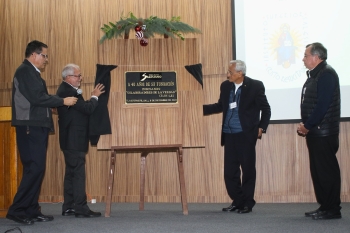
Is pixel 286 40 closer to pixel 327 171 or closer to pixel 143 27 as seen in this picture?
pixel 143 27

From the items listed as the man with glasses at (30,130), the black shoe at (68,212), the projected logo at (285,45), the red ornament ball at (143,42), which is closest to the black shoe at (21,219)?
the man with glasses at (30,130)

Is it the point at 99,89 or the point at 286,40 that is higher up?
the point at 286,40

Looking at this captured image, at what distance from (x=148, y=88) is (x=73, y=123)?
0.80 m

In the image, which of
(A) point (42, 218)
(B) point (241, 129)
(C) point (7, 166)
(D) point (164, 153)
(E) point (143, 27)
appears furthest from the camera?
(D) point (164, 153)

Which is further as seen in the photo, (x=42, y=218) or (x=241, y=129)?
(x=241, y=129)

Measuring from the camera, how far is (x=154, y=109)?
191 inches

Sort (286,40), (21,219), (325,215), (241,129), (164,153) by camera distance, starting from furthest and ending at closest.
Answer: (164,153)
(286,40)
(241,129)
(325,215)
(21,219)

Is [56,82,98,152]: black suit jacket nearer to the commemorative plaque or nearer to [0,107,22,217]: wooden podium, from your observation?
the commemorative plaque

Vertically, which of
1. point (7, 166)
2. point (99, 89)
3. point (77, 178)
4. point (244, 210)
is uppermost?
point (99, 89)

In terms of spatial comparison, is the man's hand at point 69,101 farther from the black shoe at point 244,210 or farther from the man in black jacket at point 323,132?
the man in black jacket at point 323,132

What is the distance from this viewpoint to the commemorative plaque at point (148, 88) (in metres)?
4.88

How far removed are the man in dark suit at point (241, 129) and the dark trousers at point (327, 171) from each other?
85 cm

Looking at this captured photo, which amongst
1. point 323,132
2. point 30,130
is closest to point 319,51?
point 323,132

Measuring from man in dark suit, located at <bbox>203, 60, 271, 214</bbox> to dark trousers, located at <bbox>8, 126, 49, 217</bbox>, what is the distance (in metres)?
1.94
